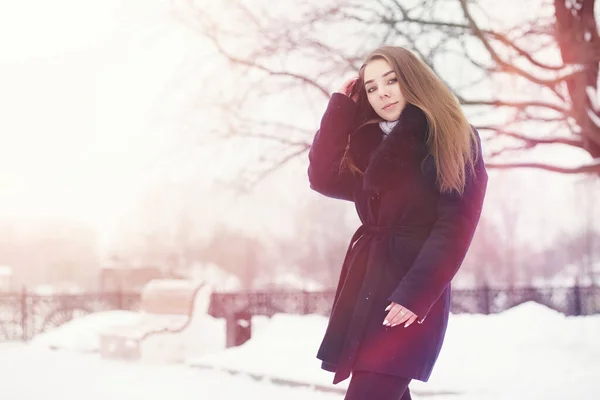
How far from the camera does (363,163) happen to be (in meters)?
2.31

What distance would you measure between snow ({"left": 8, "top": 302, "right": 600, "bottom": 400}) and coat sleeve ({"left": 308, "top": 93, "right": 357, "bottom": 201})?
3.29m

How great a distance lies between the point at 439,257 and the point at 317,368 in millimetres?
4666

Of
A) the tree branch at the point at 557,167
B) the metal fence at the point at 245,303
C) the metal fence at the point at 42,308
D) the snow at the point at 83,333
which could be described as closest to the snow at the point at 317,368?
the snow at the point at 83,333

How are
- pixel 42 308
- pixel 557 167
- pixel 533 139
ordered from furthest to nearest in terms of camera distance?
pixel 42 308, pixel 533 139, pixel 557 167

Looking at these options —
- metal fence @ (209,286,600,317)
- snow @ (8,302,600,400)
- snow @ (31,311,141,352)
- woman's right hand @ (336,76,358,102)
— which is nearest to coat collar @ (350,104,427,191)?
woman's right hand @ (336,76,358,102)

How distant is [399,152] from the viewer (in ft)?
7.00

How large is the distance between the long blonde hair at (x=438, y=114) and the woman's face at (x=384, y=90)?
28 mm

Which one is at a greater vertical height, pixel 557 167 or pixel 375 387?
pixel 557 167

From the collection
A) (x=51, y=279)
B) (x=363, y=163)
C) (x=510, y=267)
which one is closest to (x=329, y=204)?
(x=510, y=267)

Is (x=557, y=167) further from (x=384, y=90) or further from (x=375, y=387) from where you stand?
(x=375, y=387)

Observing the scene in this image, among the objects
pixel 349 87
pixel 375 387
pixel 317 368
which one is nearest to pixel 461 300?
pixel 317 368

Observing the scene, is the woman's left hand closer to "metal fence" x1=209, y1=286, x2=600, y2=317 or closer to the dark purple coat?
the dark purple coat

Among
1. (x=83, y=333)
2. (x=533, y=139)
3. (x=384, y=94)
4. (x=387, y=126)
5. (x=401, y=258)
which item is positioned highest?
(x=533, y=139)

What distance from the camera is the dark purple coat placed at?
1.94m
